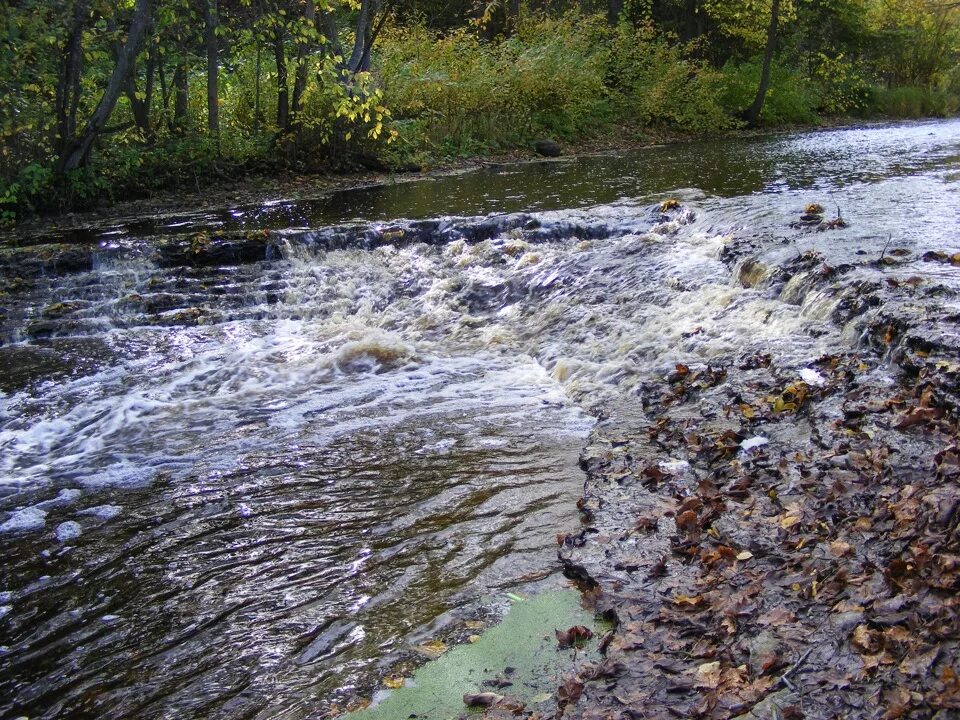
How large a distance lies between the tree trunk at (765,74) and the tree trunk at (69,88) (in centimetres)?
1981

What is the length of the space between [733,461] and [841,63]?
3189 centimetres

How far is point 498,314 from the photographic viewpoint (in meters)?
9.30

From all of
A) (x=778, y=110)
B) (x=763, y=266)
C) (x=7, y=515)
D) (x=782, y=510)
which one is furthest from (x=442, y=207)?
(x=778, y=110)

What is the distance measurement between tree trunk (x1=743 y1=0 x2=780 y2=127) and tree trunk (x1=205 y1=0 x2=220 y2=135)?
17.3m

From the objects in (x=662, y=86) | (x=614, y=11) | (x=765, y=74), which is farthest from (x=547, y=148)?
(x=765, y=74)

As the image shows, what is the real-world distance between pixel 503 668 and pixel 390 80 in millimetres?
17668

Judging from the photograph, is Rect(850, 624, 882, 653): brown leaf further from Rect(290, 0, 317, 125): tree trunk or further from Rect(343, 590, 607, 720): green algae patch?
Rect(290, 0, 317, 125): tree trunk

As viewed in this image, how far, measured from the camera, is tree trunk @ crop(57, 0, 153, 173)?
12156 mm

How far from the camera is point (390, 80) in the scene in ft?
62.1

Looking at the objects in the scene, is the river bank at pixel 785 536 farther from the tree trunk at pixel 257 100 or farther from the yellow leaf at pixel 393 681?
the tree trunk at pixel 257 100

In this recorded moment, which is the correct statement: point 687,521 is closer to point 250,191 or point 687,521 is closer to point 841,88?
point 250,191

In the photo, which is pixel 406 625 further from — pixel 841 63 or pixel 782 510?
pixel 841 63

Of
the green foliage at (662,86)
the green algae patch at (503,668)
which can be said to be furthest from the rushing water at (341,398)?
the green foliage at (662,86)

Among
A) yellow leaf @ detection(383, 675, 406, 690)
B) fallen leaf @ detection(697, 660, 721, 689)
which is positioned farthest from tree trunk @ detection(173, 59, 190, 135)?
fallen leaf @ detection(697, 660, 721, 689)
